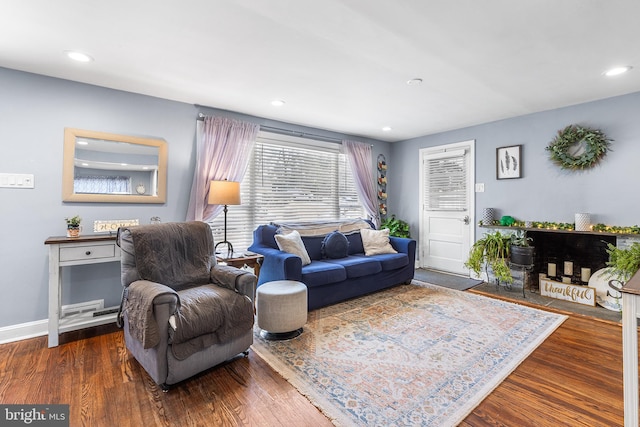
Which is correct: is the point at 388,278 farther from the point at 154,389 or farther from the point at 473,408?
the point at 154,389

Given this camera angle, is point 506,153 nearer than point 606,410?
No

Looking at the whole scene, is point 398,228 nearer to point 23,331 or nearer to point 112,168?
point 112,168

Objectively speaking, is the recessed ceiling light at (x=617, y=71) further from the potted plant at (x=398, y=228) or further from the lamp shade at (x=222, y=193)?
the lamp shade at (x=222, y=193)

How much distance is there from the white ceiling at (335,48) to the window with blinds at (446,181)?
55.3 inches

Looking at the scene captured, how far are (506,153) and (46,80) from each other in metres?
5.42

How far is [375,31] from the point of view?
2.06m

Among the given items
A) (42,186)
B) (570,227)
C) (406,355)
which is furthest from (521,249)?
(42,186)

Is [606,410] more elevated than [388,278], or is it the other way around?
[388,278]

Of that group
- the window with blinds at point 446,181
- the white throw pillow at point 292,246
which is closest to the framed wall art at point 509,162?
the window with blinds at point 446,181

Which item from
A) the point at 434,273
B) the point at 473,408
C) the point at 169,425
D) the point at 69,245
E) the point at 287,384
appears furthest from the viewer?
the point at 434,273

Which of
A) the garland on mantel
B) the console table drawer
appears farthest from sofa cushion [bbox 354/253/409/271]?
the console table drawer

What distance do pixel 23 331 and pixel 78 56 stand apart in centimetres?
242

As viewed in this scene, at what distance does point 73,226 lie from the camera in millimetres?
2668

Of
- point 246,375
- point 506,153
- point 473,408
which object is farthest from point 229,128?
point 506,153
